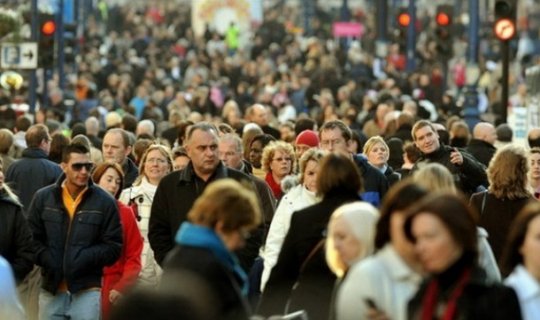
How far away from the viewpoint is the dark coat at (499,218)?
14.9m

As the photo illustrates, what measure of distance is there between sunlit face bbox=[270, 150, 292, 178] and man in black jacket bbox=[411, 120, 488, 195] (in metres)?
1.15

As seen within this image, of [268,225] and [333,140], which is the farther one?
[333,140]

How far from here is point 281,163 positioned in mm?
18406

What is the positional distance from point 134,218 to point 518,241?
6496 mm

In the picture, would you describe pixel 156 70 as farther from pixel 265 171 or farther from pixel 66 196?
pixel 66 196

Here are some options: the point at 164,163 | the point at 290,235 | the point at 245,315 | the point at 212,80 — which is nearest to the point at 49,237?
the point at 164,163

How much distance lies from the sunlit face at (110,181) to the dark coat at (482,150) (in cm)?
654

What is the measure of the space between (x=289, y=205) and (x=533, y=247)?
484 centimetres

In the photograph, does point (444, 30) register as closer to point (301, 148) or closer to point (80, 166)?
point (301, 148)

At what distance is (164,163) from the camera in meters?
17.2

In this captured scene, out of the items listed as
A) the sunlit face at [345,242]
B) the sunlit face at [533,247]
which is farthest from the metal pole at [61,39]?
the sunlit face at [533,247]

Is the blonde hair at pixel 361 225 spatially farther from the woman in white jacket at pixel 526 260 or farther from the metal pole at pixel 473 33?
the metal pole at pixel 473 33

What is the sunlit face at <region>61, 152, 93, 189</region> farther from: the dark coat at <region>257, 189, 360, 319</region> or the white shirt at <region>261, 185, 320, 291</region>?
the dark coat at <region>257, 189, 360, 319</region>

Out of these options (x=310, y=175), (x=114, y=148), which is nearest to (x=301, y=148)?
(x=114, y=148)
